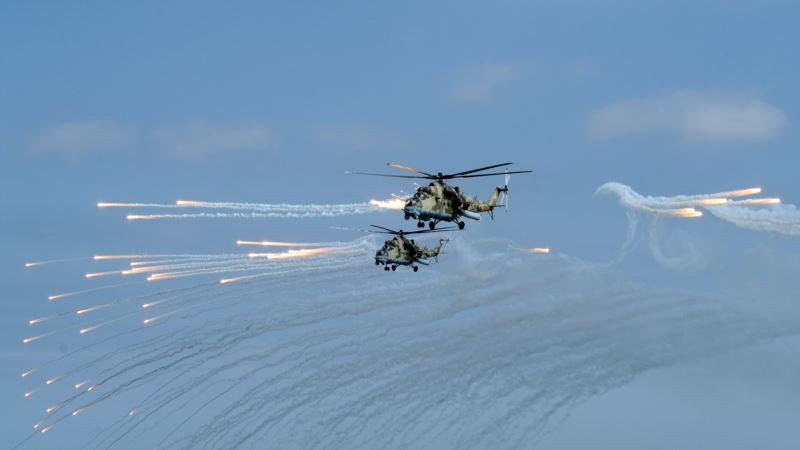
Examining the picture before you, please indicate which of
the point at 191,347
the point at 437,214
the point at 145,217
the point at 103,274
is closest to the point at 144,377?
the point at 191,347

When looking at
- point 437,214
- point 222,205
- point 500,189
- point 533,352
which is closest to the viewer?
point 437,214

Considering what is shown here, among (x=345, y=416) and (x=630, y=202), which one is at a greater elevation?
(x=630, y=202)

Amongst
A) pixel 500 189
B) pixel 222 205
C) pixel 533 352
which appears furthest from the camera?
pixel 533 352

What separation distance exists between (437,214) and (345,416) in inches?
1053

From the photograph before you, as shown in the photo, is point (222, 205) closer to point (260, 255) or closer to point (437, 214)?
point (260, 255)

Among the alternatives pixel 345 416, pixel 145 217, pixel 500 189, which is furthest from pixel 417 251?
pixel 145 217

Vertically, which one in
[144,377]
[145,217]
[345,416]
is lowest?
[345,416]

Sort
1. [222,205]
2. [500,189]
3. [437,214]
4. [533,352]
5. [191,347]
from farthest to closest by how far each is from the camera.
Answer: [533,352], [191,347], [500,189], [222,205], [437,214]

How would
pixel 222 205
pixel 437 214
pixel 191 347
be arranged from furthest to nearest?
1. pixel 191 347
2. pixel 222 205
3. pixel 437 214

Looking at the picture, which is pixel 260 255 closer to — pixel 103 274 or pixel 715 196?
pixel 103 274

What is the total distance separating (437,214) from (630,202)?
16.8 meters

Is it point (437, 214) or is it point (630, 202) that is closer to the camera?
point (437, 214)

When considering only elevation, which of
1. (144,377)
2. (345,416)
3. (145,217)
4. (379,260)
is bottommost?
(345,416)

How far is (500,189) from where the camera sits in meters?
78.4
